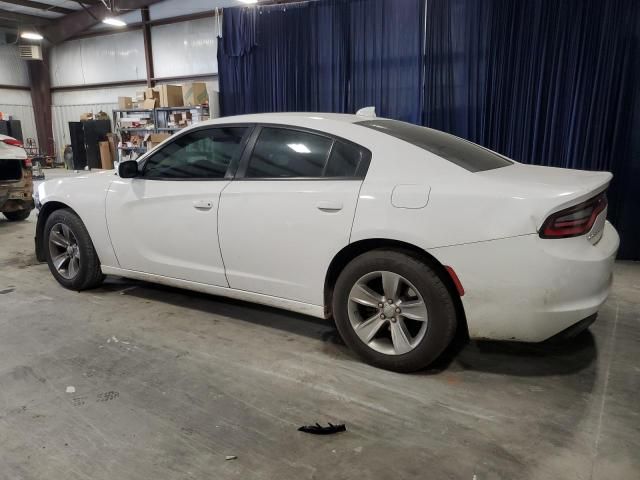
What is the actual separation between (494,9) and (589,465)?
511cm

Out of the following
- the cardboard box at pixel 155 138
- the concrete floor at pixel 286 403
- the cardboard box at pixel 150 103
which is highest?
the cardboard box at pixel 150 103

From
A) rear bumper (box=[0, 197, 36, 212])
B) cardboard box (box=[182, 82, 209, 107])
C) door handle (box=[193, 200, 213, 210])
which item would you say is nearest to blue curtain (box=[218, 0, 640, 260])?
cardboard box (box=[182, 82, 209, 107])

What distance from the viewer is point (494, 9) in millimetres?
5402

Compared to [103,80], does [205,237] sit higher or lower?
lower

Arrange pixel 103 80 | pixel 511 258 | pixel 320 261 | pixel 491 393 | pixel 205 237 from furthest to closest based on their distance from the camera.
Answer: pixel 103 80
pixel 205 237
pixel 320 261
pixel 491 393
pixel 511 258

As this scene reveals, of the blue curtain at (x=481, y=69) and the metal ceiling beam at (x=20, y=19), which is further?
the metal ceiling beam at (x=20, y=19)

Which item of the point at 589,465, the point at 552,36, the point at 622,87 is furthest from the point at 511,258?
the point at 552,36

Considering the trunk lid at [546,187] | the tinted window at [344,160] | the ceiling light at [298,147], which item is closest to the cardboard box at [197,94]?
the ceiling light at [298,147]

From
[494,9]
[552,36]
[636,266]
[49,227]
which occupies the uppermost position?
[494,9]

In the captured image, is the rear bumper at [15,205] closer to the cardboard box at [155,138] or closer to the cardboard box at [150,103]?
the cardboard box at [155,138]

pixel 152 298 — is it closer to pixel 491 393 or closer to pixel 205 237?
pixel 205 237

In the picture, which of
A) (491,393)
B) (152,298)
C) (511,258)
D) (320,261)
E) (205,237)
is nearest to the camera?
(511,258)

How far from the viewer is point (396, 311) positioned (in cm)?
243

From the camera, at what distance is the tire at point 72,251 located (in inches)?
145
